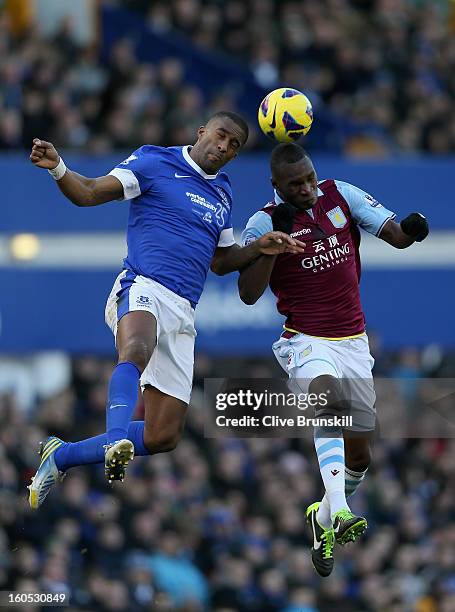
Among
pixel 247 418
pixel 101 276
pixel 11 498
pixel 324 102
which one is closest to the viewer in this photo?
pixel 247 418

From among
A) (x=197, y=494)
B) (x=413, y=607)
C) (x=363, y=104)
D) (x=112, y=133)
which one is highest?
(x=363, y=104)

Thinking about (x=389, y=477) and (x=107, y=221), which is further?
(x=389, y=477)

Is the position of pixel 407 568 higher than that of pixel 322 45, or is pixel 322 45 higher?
pixel 322 45

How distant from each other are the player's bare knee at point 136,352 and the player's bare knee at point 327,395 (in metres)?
1.22

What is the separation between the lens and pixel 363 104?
2267 centimetres

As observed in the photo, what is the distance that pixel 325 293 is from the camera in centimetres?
1209

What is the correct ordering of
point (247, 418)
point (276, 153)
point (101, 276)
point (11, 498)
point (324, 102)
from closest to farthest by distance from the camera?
point (276, 153) → point (247, 418) → point (11, 498) → point (101, 276) → point (324, 102)

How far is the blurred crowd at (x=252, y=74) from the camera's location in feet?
61.9

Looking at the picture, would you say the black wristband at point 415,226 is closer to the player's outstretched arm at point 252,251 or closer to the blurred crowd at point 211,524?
the player's outstretched arm at point 252,251

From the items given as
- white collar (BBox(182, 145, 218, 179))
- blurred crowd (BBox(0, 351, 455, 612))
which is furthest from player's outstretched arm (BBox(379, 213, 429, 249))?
blurred crowd (BBox(0, 351, 455, 612))

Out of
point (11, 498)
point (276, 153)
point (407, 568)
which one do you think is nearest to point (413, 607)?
point (407, 568)

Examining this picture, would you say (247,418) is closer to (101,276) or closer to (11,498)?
(11,498)

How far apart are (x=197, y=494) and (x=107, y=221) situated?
10.6ft

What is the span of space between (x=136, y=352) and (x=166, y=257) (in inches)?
32.9
